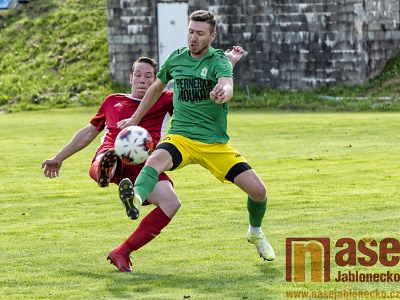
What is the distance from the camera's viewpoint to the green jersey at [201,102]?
973 centimetres

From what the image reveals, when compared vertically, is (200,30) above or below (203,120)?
above

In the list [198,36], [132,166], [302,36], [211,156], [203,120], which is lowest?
[302,36]

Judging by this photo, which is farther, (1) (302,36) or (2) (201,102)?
(1) (302,36)

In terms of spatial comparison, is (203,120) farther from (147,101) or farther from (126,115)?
(126,115)

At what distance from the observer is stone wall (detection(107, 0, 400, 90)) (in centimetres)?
3616

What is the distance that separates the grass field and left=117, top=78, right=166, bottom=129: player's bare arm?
48.4 inches

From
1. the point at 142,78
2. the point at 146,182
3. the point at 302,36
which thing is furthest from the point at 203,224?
the point at 302,36

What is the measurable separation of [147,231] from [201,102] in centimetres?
121

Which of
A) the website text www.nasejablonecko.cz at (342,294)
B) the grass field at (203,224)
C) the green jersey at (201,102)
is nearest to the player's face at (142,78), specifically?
the green jersey at (201,102)

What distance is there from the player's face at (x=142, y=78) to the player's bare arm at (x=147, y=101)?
15.1 inches

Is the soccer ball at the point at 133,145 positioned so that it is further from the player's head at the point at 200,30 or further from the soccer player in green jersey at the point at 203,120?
the player's head at the point at 200,30

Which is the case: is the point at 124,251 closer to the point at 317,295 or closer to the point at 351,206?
the point at 317,295

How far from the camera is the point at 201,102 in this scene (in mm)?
9742

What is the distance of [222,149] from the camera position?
32.1 feet
